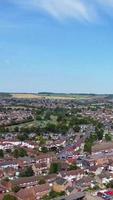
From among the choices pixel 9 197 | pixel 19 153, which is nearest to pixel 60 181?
pixel 9 197

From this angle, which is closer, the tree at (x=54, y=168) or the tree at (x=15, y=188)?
the tree at (x=15, y=188)

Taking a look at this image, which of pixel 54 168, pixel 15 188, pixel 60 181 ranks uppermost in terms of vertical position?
pixel 54 168

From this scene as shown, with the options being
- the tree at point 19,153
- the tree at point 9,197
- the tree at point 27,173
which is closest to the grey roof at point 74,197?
the tree at point 9,197

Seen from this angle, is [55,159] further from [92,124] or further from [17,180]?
[92,124]

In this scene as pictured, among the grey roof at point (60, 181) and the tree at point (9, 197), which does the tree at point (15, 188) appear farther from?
the tree at point (9, 197)

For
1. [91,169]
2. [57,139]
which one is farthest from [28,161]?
[57,139]

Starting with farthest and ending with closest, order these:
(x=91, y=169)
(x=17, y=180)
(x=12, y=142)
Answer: (x=12, y=142), (x=91, y=169), (x=17, y=180)

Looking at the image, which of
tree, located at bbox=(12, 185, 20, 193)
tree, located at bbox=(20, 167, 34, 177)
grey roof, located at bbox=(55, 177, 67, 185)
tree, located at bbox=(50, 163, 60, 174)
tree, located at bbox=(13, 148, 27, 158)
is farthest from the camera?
tree, located at bbox=(13, 148, 27, 158)

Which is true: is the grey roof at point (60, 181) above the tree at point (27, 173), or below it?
above

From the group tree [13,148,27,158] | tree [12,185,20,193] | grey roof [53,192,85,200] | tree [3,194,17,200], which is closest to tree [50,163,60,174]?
tree [12,185,20,193]

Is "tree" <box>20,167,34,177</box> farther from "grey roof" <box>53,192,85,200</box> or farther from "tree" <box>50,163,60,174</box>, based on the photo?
"grey roof" <box>53,192,85,200</box>

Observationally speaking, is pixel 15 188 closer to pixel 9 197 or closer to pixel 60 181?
pixel 60 181
